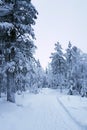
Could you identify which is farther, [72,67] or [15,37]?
[72,67]

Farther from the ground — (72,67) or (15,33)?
(15,33)

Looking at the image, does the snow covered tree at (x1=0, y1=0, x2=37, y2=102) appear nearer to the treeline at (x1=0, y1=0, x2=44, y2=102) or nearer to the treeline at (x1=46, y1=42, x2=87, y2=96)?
the treeline at (x1=0, y1=0, x2=44, y2=102)

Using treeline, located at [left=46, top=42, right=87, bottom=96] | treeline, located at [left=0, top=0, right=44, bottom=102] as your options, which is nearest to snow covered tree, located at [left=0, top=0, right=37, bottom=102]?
→ treeline, located at [left=0, top=0, right=44, bottom=102]

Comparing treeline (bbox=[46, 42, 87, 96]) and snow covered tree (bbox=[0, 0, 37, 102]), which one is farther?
treeline (bbox=[46, 42, 87, 96])

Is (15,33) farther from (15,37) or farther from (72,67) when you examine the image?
(72,67)

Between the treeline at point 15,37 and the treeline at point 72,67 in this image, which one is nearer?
the treeline at point 15,37

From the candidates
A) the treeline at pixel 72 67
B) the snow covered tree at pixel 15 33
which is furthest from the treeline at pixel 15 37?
the treeline at pixel 72 67

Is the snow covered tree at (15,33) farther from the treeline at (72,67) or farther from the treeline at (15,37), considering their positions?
the treeline at (72,67)

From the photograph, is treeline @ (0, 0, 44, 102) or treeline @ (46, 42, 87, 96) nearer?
treeline @ (0, 0, 44, 102)

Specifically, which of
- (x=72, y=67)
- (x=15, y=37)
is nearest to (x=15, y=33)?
(x=15, y=37)

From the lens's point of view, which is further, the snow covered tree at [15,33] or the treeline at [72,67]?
the treeline at [72,67]

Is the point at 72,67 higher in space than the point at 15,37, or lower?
lower

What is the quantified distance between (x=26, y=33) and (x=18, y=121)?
29.3 feet

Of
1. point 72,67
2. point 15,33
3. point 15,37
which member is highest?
point 15,33
